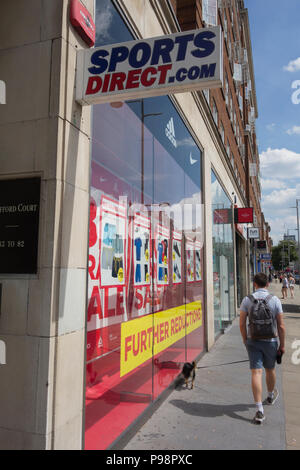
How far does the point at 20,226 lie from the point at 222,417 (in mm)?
3789

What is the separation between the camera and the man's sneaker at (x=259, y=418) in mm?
4649

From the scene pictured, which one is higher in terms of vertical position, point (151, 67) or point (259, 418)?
point (151, 67)

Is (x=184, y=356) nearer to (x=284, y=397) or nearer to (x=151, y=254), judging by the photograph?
(x=284, y=397)

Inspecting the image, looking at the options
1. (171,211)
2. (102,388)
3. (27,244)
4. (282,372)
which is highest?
(171,211)

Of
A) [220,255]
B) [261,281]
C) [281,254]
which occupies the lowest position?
[261,281]

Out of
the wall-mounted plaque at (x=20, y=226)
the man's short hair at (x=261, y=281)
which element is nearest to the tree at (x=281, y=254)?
the man's short hair at (x=261, y=281)

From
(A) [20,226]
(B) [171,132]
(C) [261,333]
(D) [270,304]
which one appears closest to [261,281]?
(D) [270,304]

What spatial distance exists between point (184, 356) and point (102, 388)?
11.9 feet

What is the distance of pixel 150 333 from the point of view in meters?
5.23

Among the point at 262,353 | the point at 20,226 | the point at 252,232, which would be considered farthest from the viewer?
the point at 252,232

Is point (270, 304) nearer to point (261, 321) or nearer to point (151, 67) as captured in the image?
point (261, 321)

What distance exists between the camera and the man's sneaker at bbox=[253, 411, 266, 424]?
4649 millimetres
